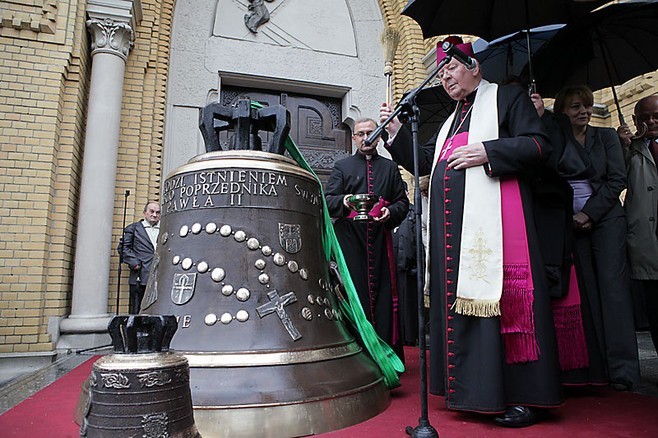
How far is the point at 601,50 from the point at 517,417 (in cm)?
322

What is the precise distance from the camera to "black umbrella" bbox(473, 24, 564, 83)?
15.3 feet

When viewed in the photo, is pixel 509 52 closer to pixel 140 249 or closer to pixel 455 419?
pixel 455 419

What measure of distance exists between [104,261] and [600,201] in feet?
16.3

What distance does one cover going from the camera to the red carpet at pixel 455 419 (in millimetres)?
2100

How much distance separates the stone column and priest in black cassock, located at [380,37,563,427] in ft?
13.9

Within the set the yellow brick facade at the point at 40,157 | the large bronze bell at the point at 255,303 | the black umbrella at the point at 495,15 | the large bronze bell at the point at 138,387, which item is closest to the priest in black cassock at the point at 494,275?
the large bronze bell at the point at 255,303

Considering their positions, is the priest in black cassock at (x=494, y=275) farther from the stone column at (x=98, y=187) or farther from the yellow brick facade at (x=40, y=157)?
the stone column at (x=98, y=187)

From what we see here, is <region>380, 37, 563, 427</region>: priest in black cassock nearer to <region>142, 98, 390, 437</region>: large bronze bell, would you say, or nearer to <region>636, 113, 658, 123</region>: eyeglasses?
<region>142, 98, 390, 437</region>: large bronze bell

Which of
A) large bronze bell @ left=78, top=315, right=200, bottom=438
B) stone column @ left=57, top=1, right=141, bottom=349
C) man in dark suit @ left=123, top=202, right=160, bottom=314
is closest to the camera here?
large bronze bell @ left=78, top=315, right=200, bottom=438

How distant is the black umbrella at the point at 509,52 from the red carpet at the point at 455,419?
303cm

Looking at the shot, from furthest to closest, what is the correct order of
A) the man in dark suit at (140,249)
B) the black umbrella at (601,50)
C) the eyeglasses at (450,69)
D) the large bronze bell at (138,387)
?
the man in dark suit at (140,249) < the black umbrella at (601,50) < the eyeglasses at (450,69) < the large bronze bell at (138,387)

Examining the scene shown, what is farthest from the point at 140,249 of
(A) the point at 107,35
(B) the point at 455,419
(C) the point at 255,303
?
(B) the point at 455,419

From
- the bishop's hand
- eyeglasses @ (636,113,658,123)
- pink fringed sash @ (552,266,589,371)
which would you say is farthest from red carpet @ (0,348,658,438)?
eyeglasses @ (636,113,658,123)

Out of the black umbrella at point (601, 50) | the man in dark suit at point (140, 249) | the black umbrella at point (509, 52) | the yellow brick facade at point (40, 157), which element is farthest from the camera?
the man in dark suit at point (140, 249)
